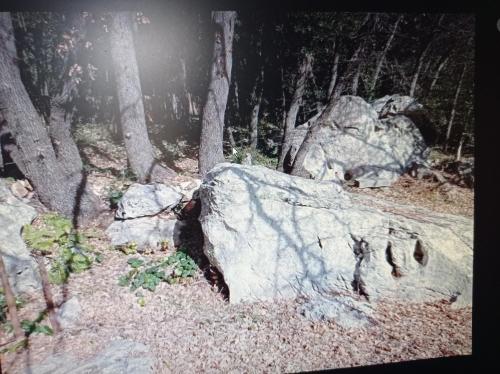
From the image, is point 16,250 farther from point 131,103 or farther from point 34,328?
point 131,103

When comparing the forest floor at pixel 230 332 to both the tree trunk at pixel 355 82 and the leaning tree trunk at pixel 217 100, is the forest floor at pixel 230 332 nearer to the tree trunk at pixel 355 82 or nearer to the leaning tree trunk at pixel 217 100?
the leaning tree trunk at pixel 217 100

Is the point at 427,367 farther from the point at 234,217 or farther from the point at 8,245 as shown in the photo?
the point at 8,245

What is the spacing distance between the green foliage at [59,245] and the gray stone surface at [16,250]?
10 cm

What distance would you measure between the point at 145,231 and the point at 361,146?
3509 millimetres

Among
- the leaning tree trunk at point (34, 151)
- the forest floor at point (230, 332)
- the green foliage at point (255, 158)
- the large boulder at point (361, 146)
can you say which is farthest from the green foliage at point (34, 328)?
the large boulder at point (361, 146)

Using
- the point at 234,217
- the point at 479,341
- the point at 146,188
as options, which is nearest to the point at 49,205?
the point at 146,188

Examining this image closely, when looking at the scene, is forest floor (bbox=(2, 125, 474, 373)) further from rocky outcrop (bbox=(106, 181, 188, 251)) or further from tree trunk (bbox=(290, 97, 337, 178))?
tree trunk (bbox=(290, 97, 337, 178))

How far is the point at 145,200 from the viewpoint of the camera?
3.62 m

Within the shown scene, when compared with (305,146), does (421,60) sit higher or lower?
higher

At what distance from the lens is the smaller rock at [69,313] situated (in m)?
2.51

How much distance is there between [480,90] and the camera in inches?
108

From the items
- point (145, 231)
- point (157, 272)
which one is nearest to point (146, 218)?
point (145, 231)

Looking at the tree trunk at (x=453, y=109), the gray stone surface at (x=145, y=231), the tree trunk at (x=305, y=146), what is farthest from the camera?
the tree trunk at (x=305, y=146)

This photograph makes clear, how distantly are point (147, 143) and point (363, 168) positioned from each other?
312 cm
